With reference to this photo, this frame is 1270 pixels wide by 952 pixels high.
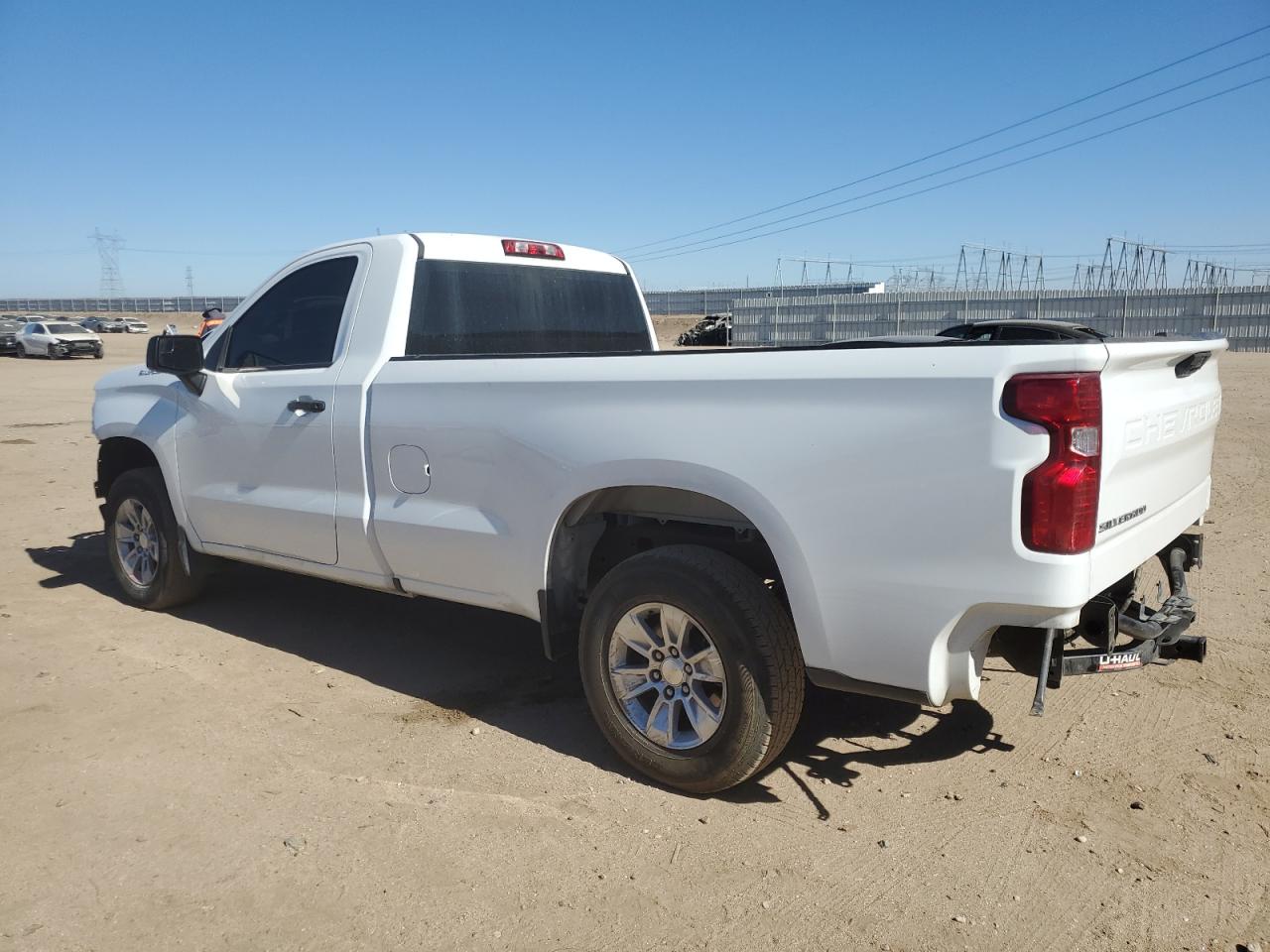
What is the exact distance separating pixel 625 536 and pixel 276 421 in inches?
78.2

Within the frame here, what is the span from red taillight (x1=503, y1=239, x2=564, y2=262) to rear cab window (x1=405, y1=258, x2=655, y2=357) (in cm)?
7

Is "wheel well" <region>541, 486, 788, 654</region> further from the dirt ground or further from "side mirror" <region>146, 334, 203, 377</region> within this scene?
"side mirror" <region>146, 334, 203, 377</region>

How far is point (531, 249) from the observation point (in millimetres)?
5293

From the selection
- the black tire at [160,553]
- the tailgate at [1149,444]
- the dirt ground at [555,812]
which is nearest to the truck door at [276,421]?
the black tire at [160,553]

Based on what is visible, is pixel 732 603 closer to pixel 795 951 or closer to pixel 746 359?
pixel 746 359

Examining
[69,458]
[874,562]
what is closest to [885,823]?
[874,562]

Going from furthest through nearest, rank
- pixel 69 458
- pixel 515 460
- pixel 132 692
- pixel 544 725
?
1. pixel 69 458
2. pixel 132 692
3. pixel 544 725
4. pixel 515 460

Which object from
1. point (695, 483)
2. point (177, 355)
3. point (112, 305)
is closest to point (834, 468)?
point (695, 483)

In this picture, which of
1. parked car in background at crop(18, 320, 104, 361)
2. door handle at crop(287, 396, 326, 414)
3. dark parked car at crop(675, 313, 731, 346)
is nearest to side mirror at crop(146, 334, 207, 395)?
door handle at crop(287, 396, 326, 414)

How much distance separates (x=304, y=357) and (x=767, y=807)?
10.4 ft

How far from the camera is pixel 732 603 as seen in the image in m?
3.43

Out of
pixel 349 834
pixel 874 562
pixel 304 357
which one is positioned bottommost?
pixel 349 834

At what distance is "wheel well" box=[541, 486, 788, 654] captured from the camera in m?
3.78

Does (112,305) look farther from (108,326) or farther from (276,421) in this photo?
(276,421)
